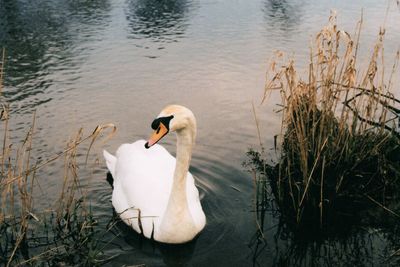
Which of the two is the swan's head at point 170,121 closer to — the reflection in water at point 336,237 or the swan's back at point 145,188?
the swan's back at point 145,188

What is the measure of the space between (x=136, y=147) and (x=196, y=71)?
623 cm

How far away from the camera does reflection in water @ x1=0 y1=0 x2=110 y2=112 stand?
11328mm

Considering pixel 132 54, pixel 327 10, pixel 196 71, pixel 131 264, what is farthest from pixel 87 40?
pixel 131 264

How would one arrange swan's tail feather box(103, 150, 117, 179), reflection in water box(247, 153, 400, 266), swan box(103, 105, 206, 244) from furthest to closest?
1. swan's tail feather box(103, 150, 117, 179)
2. reflection in water box(247, 153, 400, 266)
3. swan box(103, 105, 206, 244)

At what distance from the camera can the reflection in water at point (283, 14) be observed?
18141mm

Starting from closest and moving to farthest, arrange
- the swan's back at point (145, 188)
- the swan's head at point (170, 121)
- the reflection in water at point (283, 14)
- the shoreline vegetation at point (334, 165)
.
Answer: the swan's head at point (170, 121) < the swan's back at point (145, 188) < the shoreline vegetation at point (334, 165) < the reflection in water at point (283, 14)

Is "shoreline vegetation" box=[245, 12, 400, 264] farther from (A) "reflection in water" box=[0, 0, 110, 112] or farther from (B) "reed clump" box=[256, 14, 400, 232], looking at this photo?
(A) "reflection in water" box=[0, 0, 110, 112]

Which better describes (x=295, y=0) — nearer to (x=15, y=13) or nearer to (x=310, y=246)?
(x=15, y=13)

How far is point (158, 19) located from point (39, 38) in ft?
18.6

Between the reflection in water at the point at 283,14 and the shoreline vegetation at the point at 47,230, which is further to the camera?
the reflection in water at the point at 283,14

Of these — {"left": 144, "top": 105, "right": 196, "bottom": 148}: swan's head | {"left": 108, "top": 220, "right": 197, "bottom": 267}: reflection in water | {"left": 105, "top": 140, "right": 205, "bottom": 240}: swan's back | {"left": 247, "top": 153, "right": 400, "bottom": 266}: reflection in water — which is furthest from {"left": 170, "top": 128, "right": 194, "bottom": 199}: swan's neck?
{"left": 247, "top": 153, "right": 400, "bottom": 266}: reflection in water

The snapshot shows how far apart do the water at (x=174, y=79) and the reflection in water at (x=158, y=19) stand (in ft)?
0.18

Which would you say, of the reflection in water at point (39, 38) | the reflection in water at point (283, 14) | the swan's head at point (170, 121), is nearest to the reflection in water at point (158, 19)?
the reflection in water at point (39, 38)

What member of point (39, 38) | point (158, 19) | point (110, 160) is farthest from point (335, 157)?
point (158, 19)
